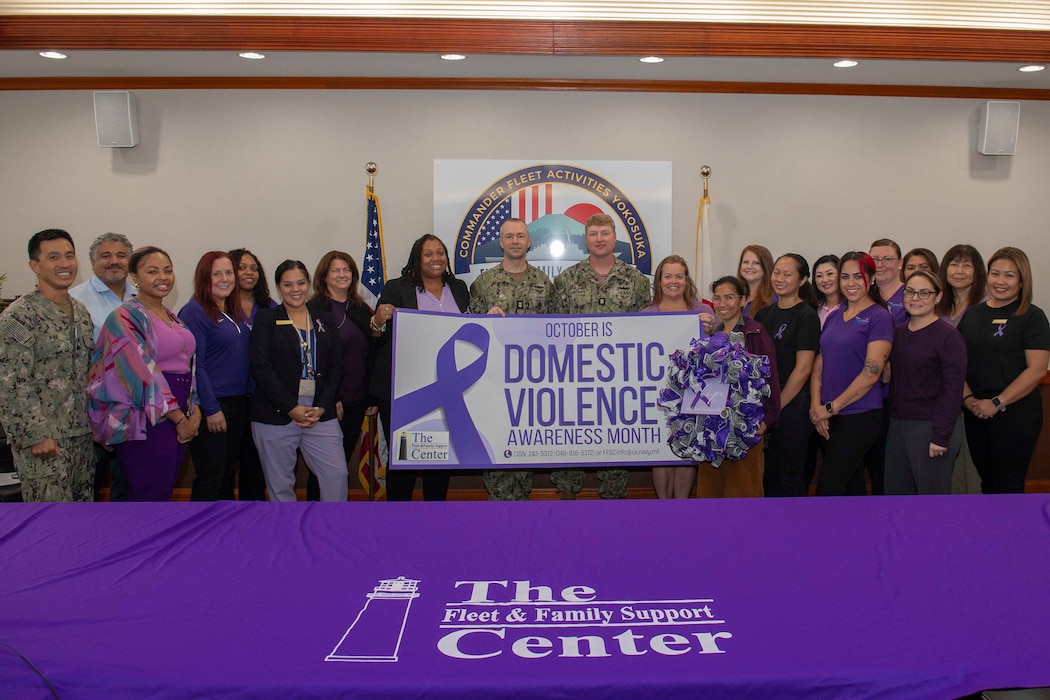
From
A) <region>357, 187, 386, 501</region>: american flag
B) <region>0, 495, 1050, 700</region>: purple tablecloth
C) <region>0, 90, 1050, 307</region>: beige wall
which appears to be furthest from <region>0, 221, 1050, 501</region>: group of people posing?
<region>0, 90, 1050, 307</region>: beige wall

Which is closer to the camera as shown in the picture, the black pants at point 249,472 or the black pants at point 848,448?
the black pants at point 848,448

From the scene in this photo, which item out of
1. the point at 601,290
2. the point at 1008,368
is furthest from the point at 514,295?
the point at 1008,368

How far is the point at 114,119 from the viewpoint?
4.96 meters

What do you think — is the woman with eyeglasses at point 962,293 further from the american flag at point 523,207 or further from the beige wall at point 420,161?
the american flag at point 523,207

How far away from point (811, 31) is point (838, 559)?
3605 millimetres

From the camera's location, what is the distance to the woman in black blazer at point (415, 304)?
402 cm

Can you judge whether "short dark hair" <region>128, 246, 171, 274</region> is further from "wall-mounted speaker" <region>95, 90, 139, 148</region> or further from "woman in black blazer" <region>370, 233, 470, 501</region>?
"wall-mounted speaker" <region>95, 90, 139, 148</region>

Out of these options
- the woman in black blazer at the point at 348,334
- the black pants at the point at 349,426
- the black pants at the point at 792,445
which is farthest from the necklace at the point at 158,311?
the black pants at the point at 792,445

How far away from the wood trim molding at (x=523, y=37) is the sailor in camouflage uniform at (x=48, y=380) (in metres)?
1.85

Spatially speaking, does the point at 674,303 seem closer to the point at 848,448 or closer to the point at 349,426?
the point at 848,448

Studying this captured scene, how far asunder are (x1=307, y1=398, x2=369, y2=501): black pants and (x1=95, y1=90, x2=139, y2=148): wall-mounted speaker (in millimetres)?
2527

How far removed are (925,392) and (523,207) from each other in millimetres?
2797

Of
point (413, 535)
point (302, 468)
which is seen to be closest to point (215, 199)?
point (302, 468)

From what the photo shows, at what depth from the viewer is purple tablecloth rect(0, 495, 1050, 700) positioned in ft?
4.63
